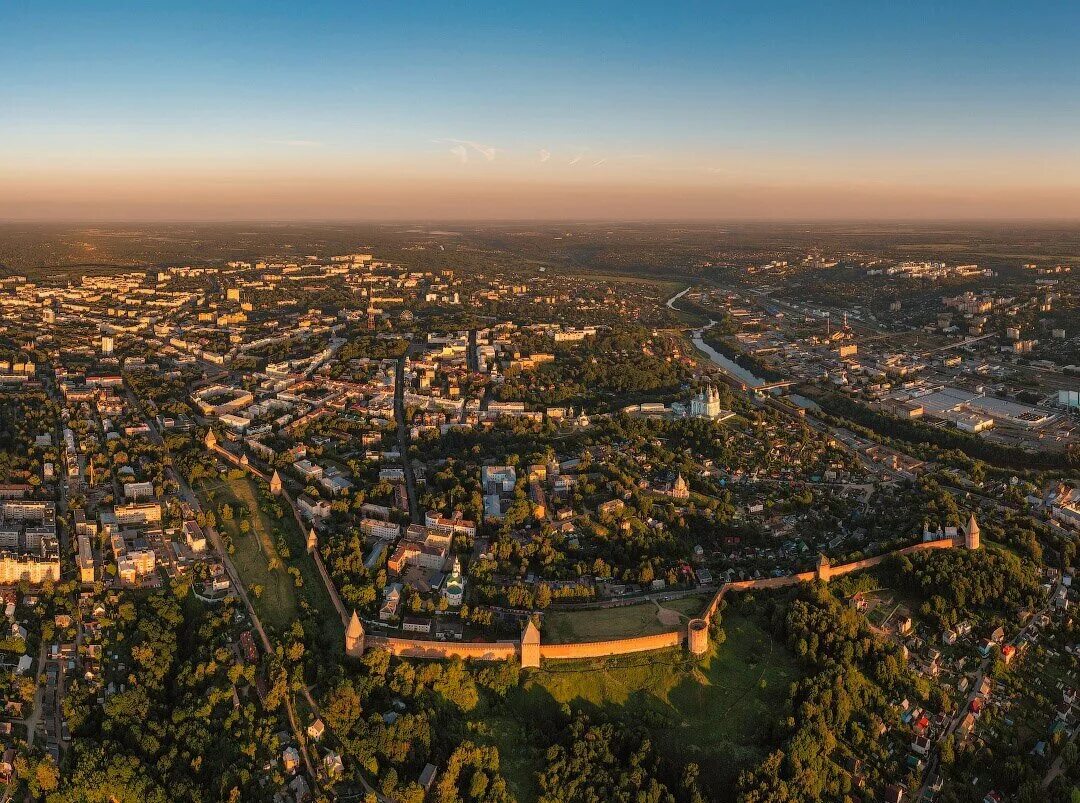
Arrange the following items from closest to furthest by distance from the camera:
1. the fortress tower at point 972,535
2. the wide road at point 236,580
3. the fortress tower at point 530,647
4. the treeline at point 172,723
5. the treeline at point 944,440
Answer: the treeline at point 172,723 → the wide road at point 236,580 → the fortress tower at point 530,647 → the fortress tower at point 972,535 → the treeline at point 944,440

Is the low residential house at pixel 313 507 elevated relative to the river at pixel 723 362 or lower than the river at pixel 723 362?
lower

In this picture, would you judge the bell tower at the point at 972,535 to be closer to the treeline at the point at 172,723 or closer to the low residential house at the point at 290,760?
the low residential house at the point at 290,760

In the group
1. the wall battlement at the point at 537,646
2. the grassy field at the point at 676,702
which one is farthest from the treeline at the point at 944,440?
the wall battlement at the point at 537,646

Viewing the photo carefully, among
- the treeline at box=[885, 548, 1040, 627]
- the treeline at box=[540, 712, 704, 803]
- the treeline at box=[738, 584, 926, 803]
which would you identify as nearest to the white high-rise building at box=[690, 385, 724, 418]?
the treeline at box=[885, 548, 1040, 627]

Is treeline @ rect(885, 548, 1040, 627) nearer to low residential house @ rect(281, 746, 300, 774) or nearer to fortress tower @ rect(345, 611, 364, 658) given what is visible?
fortress tower @ rect(345, 611, 364, 658)

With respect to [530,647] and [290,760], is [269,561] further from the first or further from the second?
[530,647]

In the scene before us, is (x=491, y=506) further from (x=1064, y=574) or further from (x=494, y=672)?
(x=1064, y=574)

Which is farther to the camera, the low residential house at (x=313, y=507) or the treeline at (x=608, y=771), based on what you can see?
the low residential house at (x=313, y=507)
